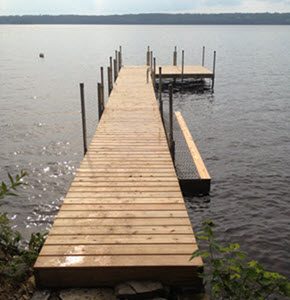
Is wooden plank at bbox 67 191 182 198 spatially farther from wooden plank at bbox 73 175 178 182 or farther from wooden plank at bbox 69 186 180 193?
wooden plank at bbox 73 175 178 182

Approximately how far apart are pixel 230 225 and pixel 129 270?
4.99m

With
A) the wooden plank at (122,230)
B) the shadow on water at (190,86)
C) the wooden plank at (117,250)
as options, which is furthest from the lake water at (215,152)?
the wooden plank at (117,250)

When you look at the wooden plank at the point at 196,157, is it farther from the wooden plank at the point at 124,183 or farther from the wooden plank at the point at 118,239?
the wooden plank at the point at 118,239

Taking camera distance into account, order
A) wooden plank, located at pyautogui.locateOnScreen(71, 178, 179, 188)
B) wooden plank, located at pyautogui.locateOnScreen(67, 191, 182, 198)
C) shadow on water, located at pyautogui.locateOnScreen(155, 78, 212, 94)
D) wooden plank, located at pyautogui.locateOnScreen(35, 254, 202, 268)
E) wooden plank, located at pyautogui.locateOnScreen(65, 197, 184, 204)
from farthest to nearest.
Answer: shadow on water, located at pyautogui.locateOnScreen(155, 78, 212, 94), wooden plank, located at pyautogui.locateOnScreen(71, 178, 179, 188), wooden plank, located at pyautogui.locateOnScreen(67, 191, 182, 198), wooden plank, located at pyautogui.locateOnScreen(65, 197, 184, 204), wooden plank, located at pyautogui.locateOnScreen(35, 254, 202, 268)

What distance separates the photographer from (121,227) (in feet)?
17.0

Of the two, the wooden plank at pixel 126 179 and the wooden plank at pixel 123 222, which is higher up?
the wooden plank at pixel 123 222

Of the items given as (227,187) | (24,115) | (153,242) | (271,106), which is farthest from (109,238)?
(271,106)

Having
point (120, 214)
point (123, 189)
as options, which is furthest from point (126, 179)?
point (120, 214)

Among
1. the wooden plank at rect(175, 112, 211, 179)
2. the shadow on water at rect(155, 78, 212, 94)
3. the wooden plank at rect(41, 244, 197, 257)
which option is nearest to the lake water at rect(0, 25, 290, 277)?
the wooden plank at rect(175, 112, 211, 179)

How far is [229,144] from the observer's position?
14.9 meters

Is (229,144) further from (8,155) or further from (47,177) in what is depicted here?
(8,155)

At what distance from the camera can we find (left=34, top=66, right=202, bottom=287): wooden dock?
4.37m

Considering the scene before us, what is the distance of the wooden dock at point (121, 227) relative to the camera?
4371 mm

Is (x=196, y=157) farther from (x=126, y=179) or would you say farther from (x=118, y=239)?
(x=118, y=239)
